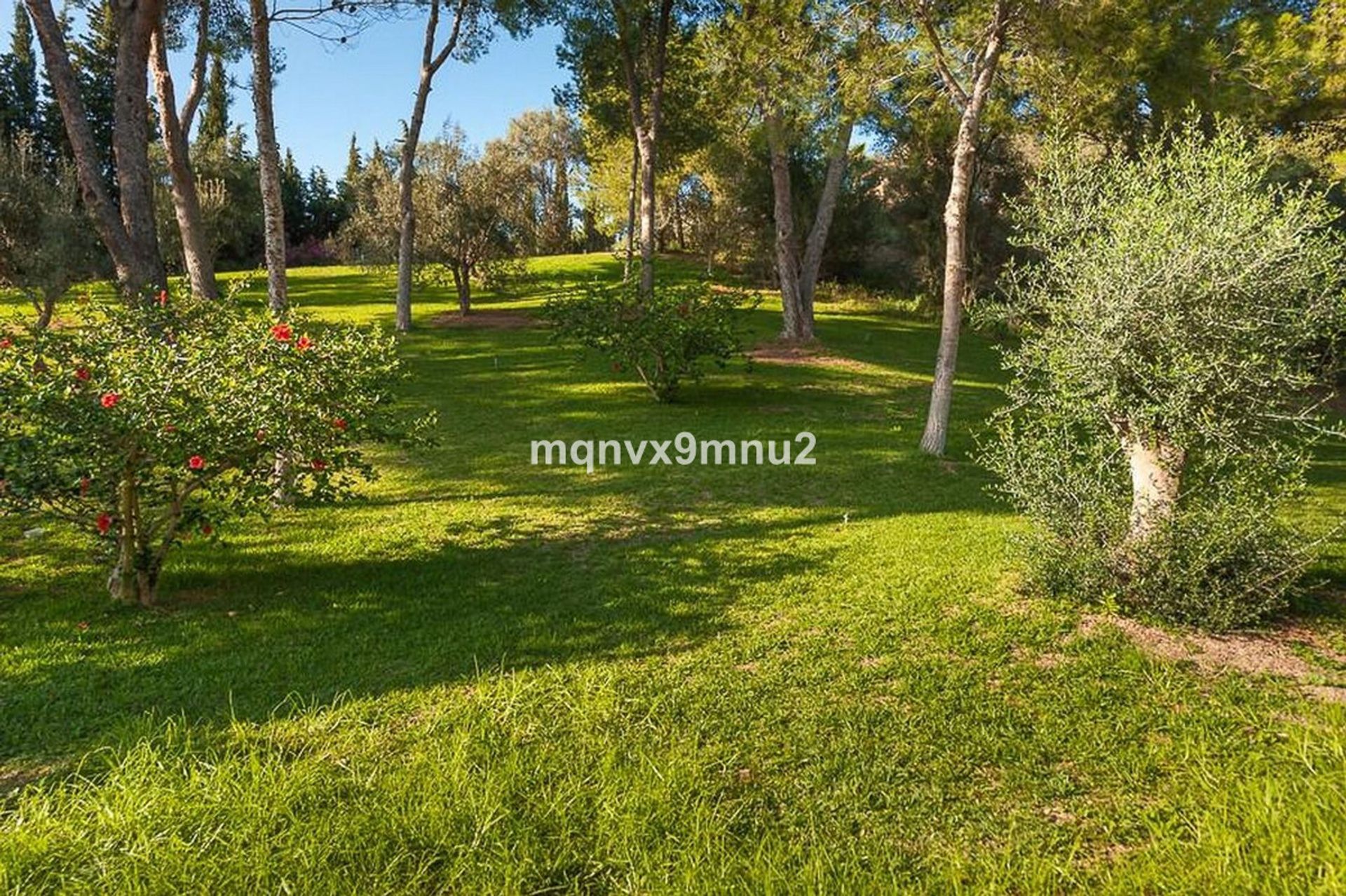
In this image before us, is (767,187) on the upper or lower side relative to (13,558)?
upper

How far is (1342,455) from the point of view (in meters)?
8.72

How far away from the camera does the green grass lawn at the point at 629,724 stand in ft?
7.75

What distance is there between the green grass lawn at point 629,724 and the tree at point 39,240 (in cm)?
1159

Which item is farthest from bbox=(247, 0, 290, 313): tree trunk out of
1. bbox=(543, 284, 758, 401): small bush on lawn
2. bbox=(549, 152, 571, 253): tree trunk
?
bbox=(549, 152, 571, 253): tree trunk

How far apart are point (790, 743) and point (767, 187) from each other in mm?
27552

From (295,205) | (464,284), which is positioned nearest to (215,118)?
(295,205)

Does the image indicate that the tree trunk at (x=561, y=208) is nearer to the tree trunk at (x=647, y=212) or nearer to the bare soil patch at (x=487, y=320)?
the bare soil patch at (x=487, y=320)

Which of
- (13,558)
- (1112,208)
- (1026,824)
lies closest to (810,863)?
(1026,824)

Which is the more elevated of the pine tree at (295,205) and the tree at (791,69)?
the pine tree at (295,205)

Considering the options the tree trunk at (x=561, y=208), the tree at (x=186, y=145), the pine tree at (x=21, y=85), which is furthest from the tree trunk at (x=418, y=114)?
the pine tree at (x=21, y=85)

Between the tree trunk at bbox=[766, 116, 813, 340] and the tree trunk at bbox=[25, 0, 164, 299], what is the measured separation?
10.4 meters

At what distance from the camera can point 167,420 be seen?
4.05 metres

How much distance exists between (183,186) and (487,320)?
9719 millimetres

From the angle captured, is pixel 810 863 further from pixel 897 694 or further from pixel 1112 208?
pixel 1112 208
